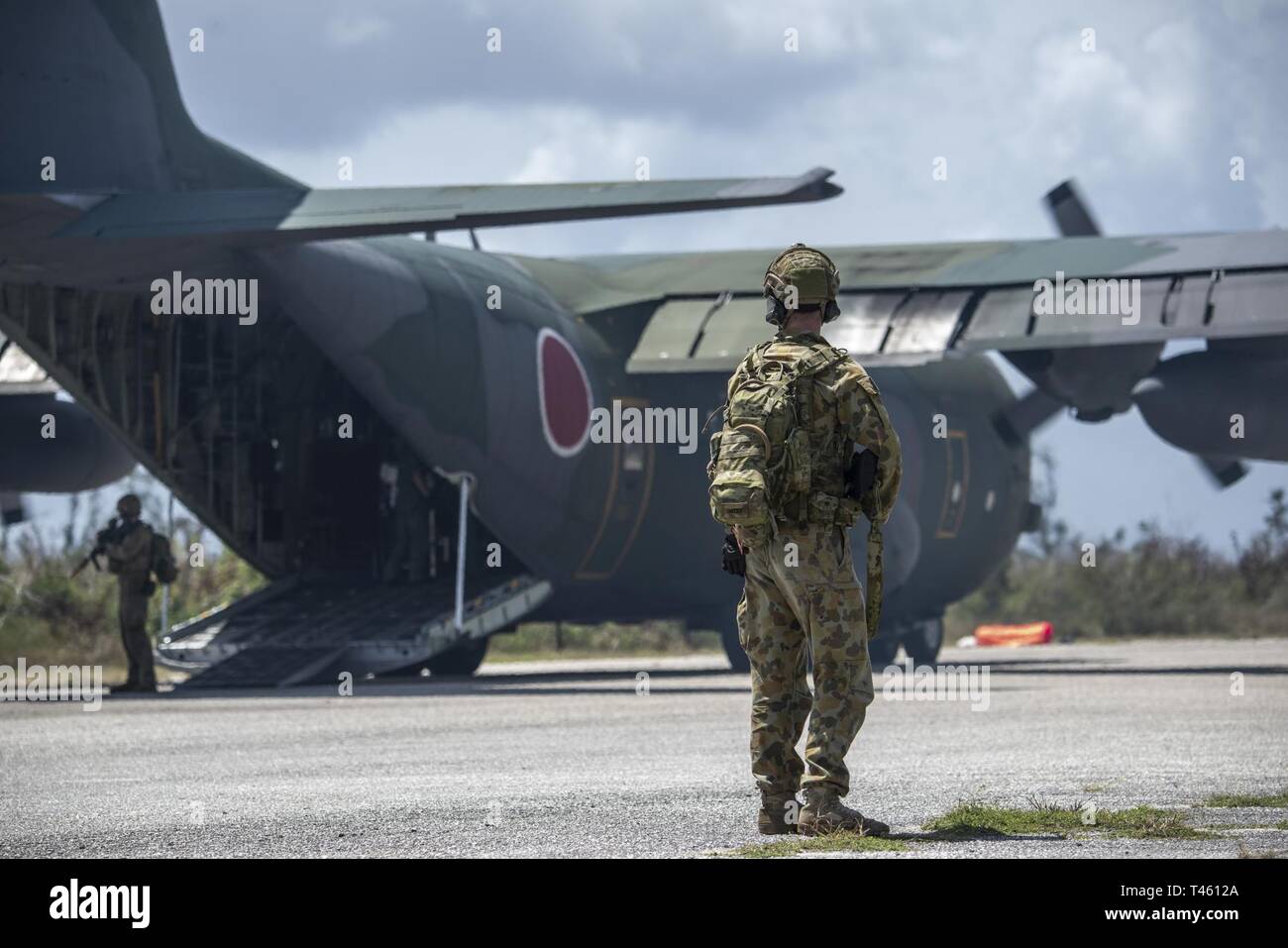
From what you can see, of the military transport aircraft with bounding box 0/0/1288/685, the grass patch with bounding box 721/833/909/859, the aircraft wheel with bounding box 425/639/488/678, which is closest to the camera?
the grass patch with bounding box 721/833/909/859

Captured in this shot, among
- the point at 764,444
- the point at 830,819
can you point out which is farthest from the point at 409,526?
the point at 830,819

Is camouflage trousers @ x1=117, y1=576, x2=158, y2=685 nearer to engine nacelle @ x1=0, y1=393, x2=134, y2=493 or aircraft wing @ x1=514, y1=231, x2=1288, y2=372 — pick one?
engine nacelle @ x1=0, y1=393, x2=134, y2=493

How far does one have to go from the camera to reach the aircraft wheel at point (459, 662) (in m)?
25.5

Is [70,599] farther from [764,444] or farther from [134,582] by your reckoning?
[764,444]

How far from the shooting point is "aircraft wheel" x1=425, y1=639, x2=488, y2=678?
2552 cm

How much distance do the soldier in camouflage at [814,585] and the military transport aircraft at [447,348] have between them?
30.1 feet

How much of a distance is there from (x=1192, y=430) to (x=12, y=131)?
13.3 meters

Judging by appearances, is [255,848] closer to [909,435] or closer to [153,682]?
[153,682]

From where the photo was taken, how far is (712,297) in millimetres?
24094

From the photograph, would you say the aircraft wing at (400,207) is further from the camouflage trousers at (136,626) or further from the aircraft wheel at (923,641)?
the aircraft wheel at (923,641)

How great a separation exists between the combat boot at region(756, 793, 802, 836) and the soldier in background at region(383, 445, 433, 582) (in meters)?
16.2

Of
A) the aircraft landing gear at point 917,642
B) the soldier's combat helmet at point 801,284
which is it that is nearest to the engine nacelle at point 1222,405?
the aircraft landing gear at point 917,642

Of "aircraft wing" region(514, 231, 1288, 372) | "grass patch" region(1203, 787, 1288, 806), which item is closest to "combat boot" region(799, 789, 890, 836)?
"grass patch" region(1203, 787, 1288, 806)

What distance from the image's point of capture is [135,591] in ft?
69.2
